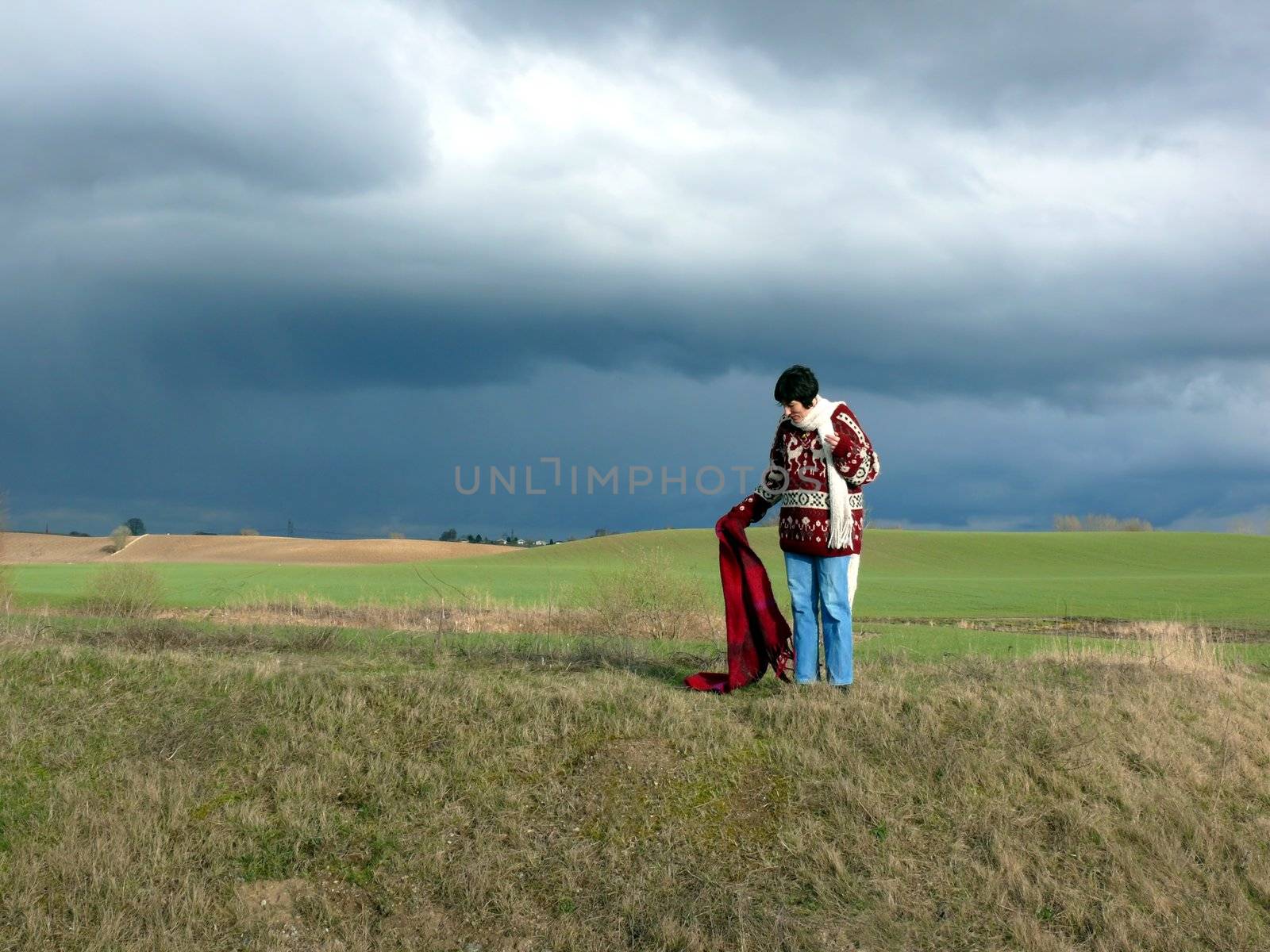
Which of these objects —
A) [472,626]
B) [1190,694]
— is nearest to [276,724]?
[1190,694]

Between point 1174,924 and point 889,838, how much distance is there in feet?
6.32

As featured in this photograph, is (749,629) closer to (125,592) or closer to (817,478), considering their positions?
(817,478)

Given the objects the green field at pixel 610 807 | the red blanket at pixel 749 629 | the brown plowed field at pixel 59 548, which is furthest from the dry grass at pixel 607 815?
the brown plowed field at pixel 59 548

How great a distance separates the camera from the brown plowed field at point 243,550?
83.4 m

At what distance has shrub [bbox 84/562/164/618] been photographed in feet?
84.3

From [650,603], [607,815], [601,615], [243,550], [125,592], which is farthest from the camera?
[243,550]

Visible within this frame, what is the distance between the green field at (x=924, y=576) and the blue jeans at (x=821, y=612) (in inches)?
482

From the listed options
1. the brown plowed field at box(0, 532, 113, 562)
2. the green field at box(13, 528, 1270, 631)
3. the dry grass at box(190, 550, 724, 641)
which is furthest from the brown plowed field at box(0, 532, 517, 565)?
the dry grass at box(190, 550, 724, 641)

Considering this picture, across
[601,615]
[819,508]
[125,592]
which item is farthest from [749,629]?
[125,592]

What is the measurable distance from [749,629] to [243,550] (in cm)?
8862

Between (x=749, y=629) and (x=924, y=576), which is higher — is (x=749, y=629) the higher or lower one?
the higher one

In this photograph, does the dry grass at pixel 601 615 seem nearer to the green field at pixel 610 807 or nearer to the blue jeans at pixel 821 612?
the green field at pixel 610 807

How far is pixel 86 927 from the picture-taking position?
7.00m

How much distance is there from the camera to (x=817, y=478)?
9.70 m
